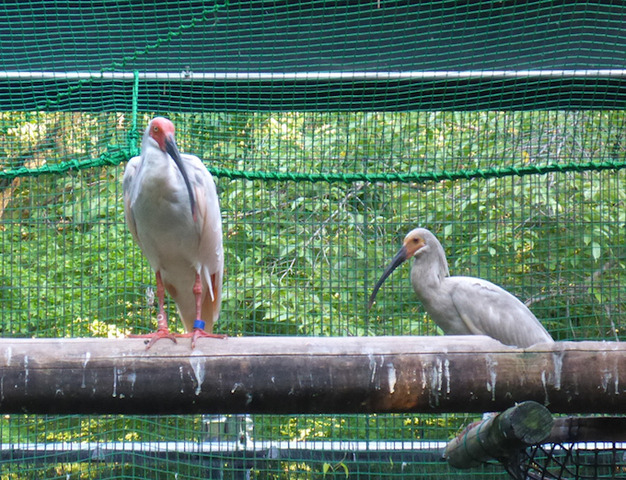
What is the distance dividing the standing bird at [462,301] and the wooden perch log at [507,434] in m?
1.33

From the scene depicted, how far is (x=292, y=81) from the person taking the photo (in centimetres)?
495

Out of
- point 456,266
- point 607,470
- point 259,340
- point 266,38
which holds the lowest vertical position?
point 607,470

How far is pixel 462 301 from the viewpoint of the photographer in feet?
16.3

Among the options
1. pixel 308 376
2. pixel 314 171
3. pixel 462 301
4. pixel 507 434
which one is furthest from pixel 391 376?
pixel 314 171

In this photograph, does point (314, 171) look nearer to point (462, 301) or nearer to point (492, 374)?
point (462, 301)

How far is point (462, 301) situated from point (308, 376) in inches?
99.7

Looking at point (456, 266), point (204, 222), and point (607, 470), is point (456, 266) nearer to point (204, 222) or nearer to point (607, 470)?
point (607, 470)

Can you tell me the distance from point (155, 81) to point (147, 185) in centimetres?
131

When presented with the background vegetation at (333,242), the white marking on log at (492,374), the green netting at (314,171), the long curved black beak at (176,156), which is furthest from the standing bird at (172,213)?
the white marking on log at (492,374)

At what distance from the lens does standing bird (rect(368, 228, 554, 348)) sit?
471 cm

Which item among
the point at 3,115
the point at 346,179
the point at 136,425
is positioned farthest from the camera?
the point at 3,115

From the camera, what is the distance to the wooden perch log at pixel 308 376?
103 inches

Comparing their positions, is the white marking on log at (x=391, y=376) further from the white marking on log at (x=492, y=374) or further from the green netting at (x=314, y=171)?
the green netting at (x=314, y=171)

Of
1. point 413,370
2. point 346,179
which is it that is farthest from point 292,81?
point 413,370
